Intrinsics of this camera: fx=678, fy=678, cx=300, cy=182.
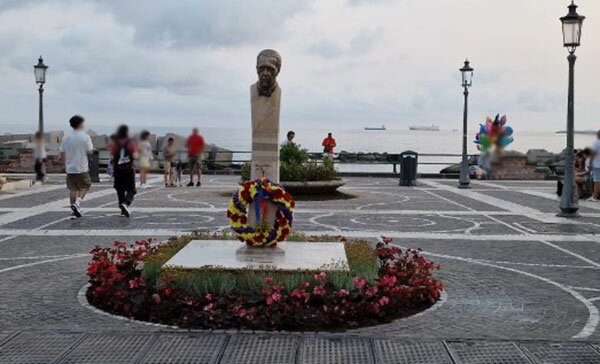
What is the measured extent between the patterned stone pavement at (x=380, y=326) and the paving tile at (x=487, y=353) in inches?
0.7

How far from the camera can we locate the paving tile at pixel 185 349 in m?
5.53

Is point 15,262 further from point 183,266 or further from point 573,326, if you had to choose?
point 573,326

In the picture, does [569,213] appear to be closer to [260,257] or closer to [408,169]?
[408,169]

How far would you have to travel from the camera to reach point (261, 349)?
5.86m

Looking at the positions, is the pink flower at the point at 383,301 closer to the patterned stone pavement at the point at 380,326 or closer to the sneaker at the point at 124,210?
the patterned stone pavement at the point at 380,326

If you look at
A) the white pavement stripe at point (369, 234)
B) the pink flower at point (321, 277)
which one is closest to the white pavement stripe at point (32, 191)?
the white pavement stripe at point (369, 234)

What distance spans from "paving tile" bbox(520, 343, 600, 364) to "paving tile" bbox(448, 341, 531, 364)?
0.40 feet

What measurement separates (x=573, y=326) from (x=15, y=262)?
7622 millimetres

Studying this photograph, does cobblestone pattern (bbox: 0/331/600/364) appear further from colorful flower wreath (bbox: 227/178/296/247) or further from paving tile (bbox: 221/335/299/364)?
colorful flower wreath (bbox: 227/178/296/247)

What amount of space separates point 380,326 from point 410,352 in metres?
0.88

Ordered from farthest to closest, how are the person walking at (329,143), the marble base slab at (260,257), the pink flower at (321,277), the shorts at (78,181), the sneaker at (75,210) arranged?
the sneaker at (75,210), the shorts at (78,181), the person walking at (329,143), the marble base slab at (260,257), the pink flower at (321,277)

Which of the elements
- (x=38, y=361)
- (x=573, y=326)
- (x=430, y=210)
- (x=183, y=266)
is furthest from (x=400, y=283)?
(x=430, y=210)

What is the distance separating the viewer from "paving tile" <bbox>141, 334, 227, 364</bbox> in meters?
5.53

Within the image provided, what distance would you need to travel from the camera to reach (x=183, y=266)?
25.8 feet
